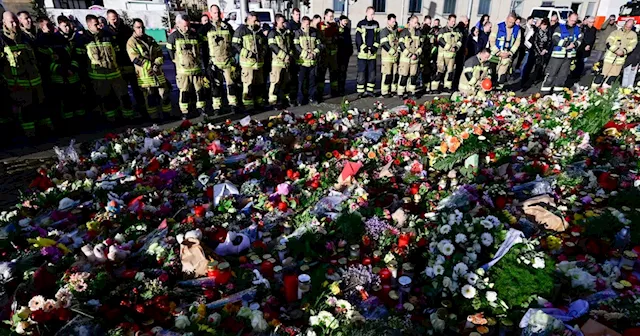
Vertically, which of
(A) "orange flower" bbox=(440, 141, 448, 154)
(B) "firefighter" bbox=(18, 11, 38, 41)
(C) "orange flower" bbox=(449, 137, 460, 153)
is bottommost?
(A) "orange flower" bbox=(440, 141, 448, 154)

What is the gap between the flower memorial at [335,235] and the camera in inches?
116

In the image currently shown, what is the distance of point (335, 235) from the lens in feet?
13.0

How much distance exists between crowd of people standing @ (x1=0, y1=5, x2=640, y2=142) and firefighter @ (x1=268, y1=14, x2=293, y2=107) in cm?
2

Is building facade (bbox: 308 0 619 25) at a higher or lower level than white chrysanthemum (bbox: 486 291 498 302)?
higher

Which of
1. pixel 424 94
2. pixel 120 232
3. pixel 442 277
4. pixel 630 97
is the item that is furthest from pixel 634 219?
pixel 424 94

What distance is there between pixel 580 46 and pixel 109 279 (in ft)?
37.7

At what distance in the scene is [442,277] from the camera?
3291 millimetres

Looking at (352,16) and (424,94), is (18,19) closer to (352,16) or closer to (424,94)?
(424,94)

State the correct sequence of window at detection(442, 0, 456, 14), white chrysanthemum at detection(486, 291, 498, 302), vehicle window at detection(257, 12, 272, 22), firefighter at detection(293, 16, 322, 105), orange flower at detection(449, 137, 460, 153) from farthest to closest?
window at detection(442, 0, 456, 14) → vehicle window at detection(257, 12, 272, 22) → firefighter at detection(293, 16, 322, 105) → orange flower at detection(449, 137, 460, 153) → white chrysanthemum at detection(486, 291, 498, 302)

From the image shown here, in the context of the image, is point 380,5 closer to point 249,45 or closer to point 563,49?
point 563,49

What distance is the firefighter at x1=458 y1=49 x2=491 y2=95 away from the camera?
854 centimetres

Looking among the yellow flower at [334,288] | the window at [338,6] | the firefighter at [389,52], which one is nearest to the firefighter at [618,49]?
the firefighter at [389,52]

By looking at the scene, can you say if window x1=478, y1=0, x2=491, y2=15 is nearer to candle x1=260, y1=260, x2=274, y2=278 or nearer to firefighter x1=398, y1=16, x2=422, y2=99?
firefighter x1=398, y1=16, x2=422, y2=99

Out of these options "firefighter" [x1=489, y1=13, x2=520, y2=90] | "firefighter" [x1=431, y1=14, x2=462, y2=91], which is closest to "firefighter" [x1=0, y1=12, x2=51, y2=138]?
"firefighter" [x1=431, y1=14, x2=462, y2=91]
